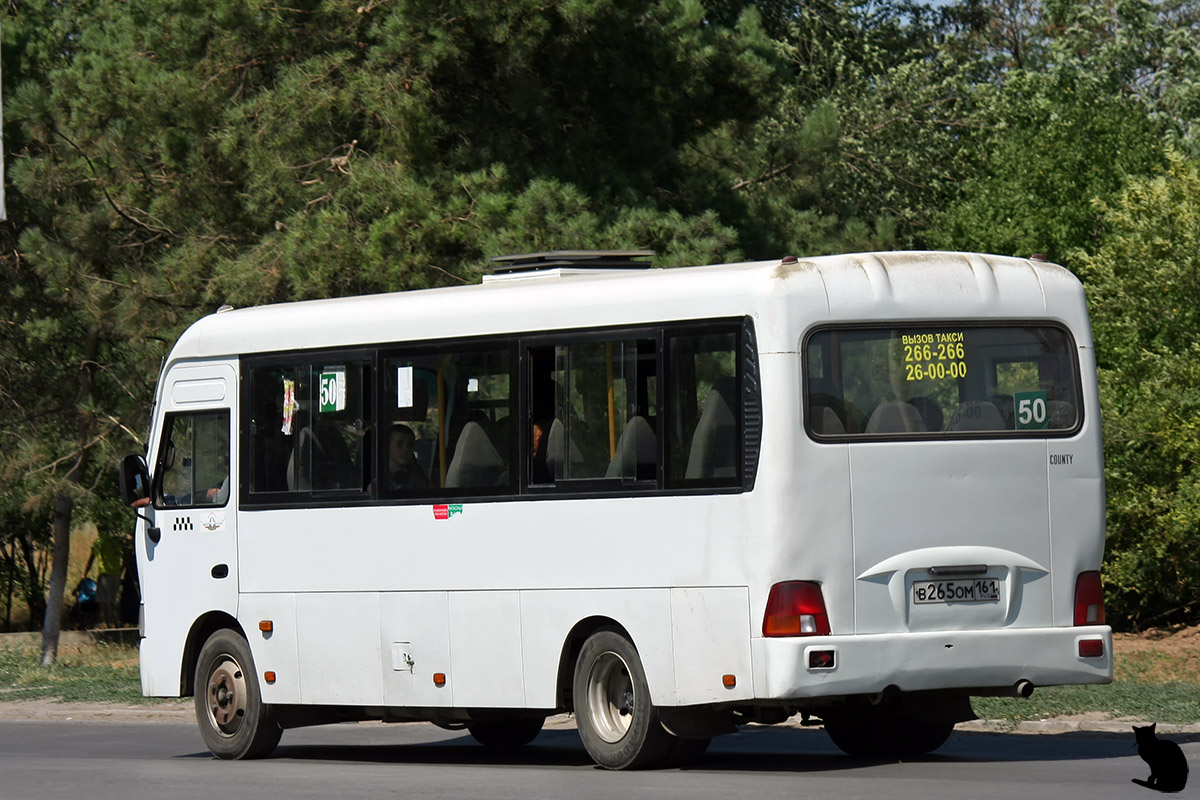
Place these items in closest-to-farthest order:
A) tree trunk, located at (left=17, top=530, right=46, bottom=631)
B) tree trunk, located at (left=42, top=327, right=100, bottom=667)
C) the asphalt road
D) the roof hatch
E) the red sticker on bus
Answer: the asphalt road < the red sticker on bus < the roof hatch < tree trunk, located at (left=42, top=327, right=100, bottom=667) < tree trunk, located at (left=17, top=530, right=46, bottom=631)

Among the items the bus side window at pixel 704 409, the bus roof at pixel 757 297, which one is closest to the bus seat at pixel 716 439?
the bus side window at pixel 704 409

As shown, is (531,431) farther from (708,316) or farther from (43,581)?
(43,581)

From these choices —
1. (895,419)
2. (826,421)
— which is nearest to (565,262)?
(826,421)

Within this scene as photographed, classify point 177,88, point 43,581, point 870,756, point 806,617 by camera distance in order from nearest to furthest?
point 806,617, point 870,756, point 177,88, point 43,581

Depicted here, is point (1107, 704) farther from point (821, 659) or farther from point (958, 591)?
point (821, 659)

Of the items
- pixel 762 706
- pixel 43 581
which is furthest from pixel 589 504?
pixel 43 581

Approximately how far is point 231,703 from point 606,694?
357 cm

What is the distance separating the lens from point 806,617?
37.7 feet

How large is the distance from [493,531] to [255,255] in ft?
36.1

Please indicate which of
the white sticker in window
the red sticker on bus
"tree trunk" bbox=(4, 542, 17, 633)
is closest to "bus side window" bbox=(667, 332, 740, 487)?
the red sticker on bus

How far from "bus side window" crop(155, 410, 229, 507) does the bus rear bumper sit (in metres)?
5.20

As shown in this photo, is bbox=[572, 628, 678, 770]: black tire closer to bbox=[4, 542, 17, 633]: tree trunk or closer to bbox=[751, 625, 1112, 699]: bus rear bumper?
bbox=[751, 625, 1112, 699]: bus rear bumper

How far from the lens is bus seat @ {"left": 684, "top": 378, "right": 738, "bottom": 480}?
12.0 metres

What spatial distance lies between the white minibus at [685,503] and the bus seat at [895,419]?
14 millimetres
